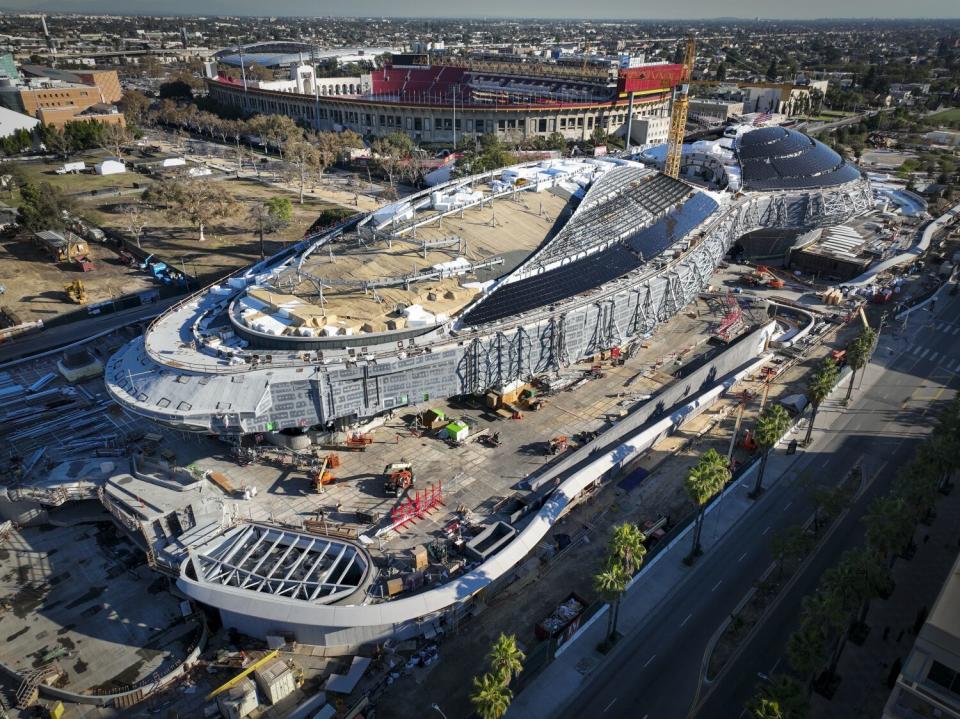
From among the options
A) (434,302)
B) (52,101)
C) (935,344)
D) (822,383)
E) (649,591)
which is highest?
(52,101)

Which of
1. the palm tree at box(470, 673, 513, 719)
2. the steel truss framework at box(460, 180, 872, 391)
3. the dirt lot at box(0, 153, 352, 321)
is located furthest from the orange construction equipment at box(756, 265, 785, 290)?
the palm tree at box(470, 673, 513, 719)

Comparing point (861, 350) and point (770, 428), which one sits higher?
point (861, 350)

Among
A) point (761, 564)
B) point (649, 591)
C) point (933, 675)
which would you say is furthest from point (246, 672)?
point (933, 675)

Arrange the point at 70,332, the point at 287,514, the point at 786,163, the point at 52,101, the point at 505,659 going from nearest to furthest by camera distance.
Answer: the point at 505,659, the point at 287,514, the point at 70,332, the point at 786,163, the point at 52,101

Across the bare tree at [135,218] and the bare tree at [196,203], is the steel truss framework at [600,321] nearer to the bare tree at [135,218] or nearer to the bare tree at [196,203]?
the bare tree at [196,203]

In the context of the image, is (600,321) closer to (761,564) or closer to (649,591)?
(761,564)

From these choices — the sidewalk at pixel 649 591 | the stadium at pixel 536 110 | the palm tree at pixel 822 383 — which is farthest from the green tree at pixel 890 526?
the stadium at pixel 536 110
